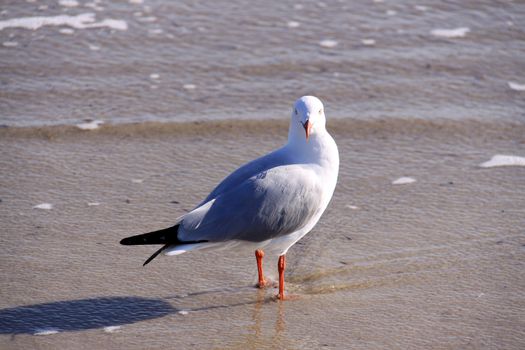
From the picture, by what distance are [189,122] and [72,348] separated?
109 inches

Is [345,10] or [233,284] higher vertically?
[345,10]

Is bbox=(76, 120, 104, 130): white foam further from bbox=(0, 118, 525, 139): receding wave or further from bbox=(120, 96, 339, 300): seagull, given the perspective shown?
bbox=(120, 96, 339, 300): seagull

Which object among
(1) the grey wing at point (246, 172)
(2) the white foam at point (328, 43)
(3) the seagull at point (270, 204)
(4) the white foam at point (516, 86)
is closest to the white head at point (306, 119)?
(3) the seagull at point (270, 204)

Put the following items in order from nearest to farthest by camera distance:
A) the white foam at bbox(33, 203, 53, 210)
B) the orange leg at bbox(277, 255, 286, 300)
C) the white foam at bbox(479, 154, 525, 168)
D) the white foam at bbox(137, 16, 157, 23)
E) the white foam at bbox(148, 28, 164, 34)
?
the orange leg at bbox(277, 255, 286, 300)
the white foam at bbox(33, 203, 53, 210)
the white foam at bbox(479, 154, 525, 168)
the white foam at bbox(148, 28, 164, 34)
the white foam at bbox(137, 16, 157, 23)

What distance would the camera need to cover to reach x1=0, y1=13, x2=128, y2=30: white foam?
7.84 meters

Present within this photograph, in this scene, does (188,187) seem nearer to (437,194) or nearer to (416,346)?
(437,194)

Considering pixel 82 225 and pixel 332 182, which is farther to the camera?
pixel 82 225

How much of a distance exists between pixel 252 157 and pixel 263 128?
458 mm

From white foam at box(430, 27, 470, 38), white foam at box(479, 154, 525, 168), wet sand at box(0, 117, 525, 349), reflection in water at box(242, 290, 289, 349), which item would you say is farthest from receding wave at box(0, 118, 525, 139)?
reflection in water at box(242, 290, 289, 349)

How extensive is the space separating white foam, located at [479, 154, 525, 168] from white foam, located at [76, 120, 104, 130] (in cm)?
267

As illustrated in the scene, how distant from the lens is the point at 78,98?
6.77m

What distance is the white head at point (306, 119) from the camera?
446 cm

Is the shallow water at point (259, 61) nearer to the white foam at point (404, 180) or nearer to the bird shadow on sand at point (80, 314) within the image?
the white foam at point (404, 180)

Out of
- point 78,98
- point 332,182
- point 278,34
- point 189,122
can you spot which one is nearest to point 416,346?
point 332,182
